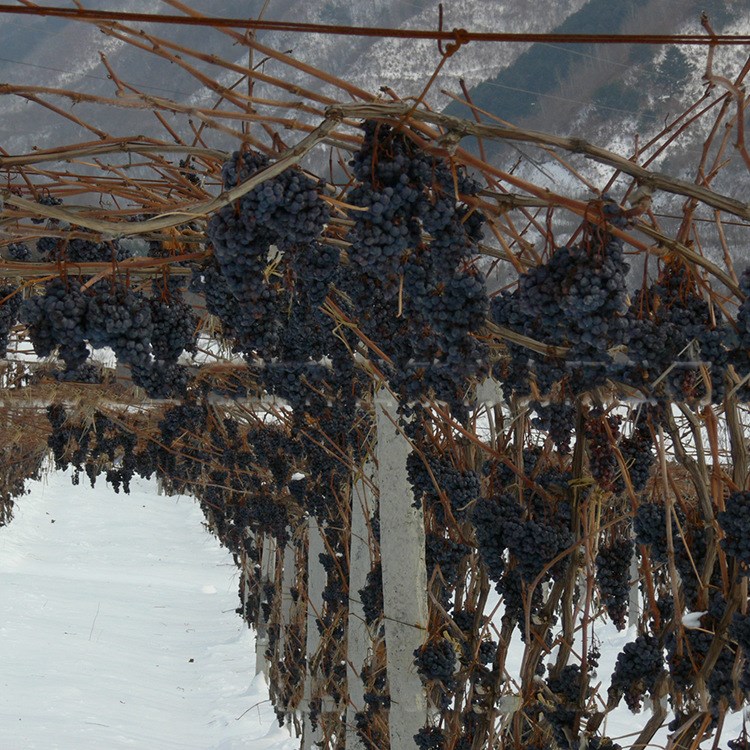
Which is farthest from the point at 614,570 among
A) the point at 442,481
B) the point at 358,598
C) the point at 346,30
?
the point at 358,598

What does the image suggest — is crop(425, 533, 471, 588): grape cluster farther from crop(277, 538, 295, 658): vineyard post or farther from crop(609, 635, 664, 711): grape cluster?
crop(277, 538, 295, 658): vineyard post

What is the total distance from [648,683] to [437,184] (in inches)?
64.6

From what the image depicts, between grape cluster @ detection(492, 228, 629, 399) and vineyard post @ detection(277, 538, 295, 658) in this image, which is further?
vineyard post @ detection(277, 538, 295, 658)

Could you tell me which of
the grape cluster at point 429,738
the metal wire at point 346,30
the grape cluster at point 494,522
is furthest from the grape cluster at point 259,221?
the grape cluster at point 429,738

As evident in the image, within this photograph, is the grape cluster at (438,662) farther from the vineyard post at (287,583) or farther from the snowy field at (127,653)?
the vineyard post at (287,583)

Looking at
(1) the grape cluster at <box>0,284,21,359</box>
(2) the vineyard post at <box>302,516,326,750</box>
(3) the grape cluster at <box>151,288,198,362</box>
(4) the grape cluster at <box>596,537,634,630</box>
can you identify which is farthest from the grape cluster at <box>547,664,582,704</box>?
(2) the vineyard post at <box>302,516,326,750</box>

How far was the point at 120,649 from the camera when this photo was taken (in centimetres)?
1311

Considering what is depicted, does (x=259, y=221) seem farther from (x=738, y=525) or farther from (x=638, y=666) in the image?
(x=638, y=666)

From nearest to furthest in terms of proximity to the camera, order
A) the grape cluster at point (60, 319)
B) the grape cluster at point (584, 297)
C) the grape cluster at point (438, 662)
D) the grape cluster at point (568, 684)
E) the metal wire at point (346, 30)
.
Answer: the metal wire at point (346, 30), the grape cluster at point (584, 297), the grape cluster at point (60, 319), the grape cluster at point (568, 684), the grape cluster at point (438, 662)

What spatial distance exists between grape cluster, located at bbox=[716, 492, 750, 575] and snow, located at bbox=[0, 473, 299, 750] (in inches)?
298

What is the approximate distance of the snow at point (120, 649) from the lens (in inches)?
367

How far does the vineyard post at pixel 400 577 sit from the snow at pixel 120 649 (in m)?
5.59

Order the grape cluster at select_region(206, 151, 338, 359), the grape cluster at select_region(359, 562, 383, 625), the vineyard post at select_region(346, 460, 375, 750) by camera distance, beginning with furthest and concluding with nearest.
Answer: the vineyard post at select_region(346, 460, 375, 750) < the grape cluster at select_region(359, 562, 383, 625) < the grape cluster at select_region(206, 151, 338, 359)

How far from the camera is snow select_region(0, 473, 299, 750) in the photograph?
931 cm
